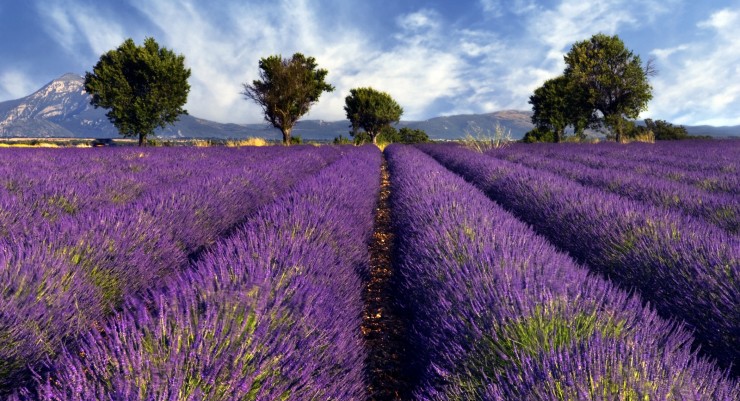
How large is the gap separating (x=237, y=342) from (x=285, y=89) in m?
30.7

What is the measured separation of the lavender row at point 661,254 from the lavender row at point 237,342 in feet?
4.70

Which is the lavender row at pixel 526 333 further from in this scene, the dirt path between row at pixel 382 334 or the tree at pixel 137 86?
the tree at pixel 137 86

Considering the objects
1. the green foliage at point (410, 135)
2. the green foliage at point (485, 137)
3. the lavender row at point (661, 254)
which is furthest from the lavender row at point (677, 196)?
the green foliage at point (410, 135)

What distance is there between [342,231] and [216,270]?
50.7 inches

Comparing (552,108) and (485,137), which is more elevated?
(552,108)

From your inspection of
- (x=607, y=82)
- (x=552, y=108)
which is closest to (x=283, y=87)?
(x=607, y=82)

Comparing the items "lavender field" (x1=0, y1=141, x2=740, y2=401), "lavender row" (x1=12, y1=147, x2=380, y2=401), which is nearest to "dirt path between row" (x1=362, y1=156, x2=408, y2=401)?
"lavender field" (x1=0, y1=141, x2=740, y2=401)

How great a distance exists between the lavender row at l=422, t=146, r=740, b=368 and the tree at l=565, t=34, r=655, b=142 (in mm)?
25087

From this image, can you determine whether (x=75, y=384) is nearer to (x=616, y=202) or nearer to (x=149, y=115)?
(x=616, y=202)

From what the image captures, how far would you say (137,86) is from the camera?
2672cm

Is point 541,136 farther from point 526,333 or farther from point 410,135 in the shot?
point 526,333

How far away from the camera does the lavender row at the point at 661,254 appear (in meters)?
1.81

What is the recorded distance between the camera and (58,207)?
13.1 feet

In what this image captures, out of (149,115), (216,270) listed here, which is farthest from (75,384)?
(149,115)
